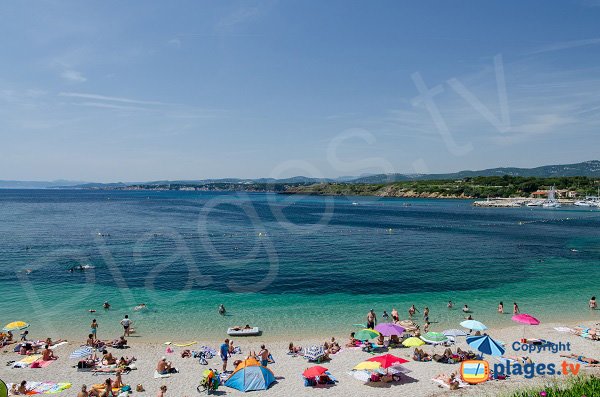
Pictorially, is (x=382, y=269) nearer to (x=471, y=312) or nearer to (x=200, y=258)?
(x=471, y=312)

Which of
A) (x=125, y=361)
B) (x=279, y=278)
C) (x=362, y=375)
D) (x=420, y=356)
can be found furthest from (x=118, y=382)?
(x=279, y=278)

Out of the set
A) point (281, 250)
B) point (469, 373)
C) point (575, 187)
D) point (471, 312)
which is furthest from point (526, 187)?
point (469, 373)

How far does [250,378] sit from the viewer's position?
17.6 metres

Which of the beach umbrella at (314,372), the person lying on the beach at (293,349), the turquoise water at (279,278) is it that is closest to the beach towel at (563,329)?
the turquoise water at (279,278)

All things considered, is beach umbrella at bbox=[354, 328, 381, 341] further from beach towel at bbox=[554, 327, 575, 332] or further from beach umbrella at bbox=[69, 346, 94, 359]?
beach umbrella at bbox=[69, 346, 94, 359]

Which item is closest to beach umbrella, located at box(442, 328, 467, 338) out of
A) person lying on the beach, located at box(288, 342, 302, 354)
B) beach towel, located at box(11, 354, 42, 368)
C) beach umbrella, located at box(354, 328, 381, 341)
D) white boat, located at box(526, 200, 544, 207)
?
beach umbrella, located at box(354, 328, 381, 341)

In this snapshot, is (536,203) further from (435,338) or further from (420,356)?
(420,356)

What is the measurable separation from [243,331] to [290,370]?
601cm

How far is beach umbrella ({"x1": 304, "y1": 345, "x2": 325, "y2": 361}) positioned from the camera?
20.6m

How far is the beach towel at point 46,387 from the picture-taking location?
17.2 metres

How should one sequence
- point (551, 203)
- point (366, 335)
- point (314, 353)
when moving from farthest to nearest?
point (551, 203) < point (366, 335) < point (314, 353)

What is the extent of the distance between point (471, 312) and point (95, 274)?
34.5m

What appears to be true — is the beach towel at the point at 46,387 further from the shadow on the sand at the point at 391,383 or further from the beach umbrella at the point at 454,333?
the beach umbrella at the point at 454,333

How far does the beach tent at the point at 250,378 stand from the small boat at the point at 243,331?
6.85 meters
